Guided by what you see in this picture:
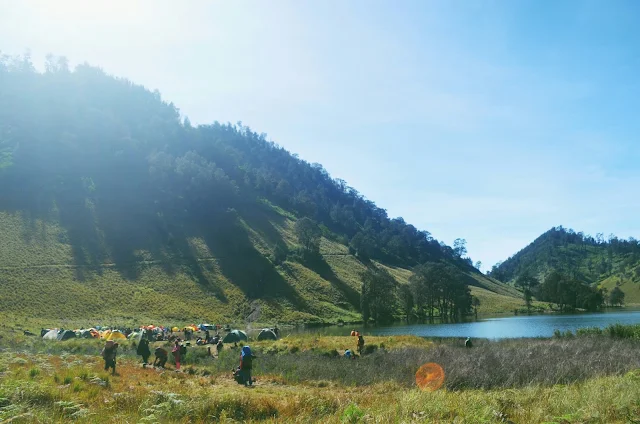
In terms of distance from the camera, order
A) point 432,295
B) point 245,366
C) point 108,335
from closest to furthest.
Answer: point 245,366
point 108,335
point 432,295

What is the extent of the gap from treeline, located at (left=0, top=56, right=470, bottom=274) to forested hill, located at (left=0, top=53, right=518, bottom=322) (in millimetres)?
485

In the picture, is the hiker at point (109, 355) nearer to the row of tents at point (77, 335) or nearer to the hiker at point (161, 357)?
the hiker at point (161, 357)

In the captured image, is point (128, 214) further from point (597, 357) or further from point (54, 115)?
point (597, 357)

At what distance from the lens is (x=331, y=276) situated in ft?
351

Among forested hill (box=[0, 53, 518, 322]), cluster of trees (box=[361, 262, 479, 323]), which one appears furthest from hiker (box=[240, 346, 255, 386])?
cluster of trees (box=[361, 262, 479, 323])

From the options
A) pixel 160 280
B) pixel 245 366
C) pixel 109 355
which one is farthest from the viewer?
pixel 160 280

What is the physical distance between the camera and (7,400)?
29.7 feet

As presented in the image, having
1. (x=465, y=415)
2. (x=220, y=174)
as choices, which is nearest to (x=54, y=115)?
(x=220, y=174)

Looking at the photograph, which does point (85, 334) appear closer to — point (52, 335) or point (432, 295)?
point (52, 335)

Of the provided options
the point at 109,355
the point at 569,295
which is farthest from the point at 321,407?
the point at 569,295

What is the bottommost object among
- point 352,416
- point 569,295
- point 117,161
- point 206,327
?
→ point 206,327

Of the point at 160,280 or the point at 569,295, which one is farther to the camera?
the point at 569,295

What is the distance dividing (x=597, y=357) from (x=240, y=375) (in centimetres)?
1368

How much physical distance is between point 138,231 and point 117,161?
120 ft
